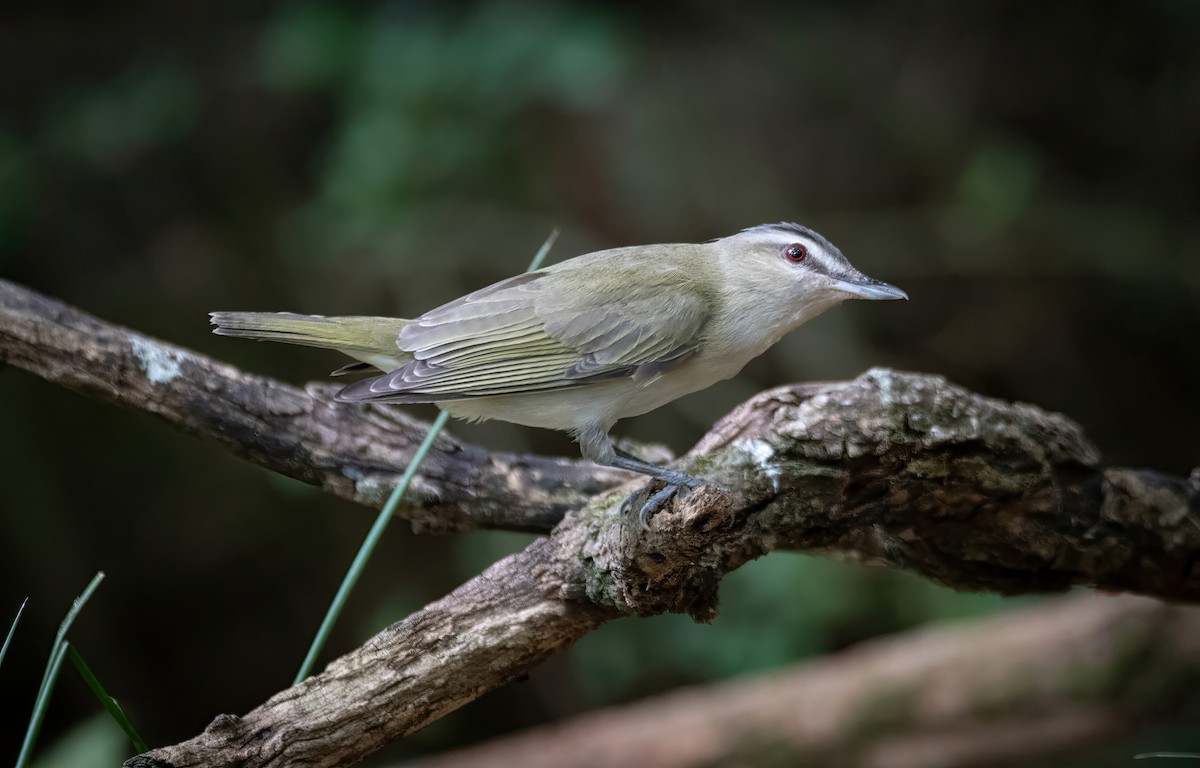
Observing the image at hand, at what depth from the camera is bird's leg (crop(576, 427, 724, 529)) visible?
2662 millimetres

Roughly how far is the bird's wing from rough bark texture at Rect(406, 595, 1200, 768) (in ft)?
9.44

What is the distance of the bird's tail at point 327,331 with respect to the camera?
10.7ft

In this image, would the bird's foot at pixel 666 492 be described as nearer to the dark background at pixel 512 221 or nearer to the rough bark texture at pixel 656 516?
the rough bark texture at pixel 656 516

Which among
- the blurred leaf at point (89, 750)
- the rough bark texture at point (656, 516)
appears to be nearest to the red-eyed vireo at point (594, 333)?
the rough bark texture at point (656, 516)

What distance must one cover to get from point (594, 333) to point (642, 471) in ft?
1.90

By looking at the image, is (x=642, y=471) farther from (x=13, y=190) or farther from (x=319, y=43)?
(x=13, y=190)

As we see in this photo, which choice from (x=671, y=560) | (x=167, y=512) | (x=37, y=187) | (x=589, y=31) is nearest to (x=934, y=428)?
(x=671, y=560)

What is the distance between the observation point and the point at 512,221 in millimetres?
7145

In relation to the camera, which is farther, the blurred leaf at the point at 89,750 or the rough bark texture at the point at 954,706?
the rough bark texture at the point at 954,706

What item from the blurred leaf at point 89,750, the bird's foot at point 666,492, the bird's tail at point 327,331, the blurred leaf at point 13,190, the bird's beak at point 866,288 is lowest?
the blurred leaf at point 89,750

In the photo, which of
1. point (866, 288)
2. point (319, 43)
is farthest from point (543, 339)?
point (319, 43)

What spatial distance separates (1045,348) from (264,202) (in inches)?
240

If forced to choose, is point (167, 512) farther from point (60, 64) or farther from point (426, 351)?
point (426, 351)

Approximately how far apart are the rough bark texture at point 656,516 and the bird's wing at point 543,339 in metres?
0.40
